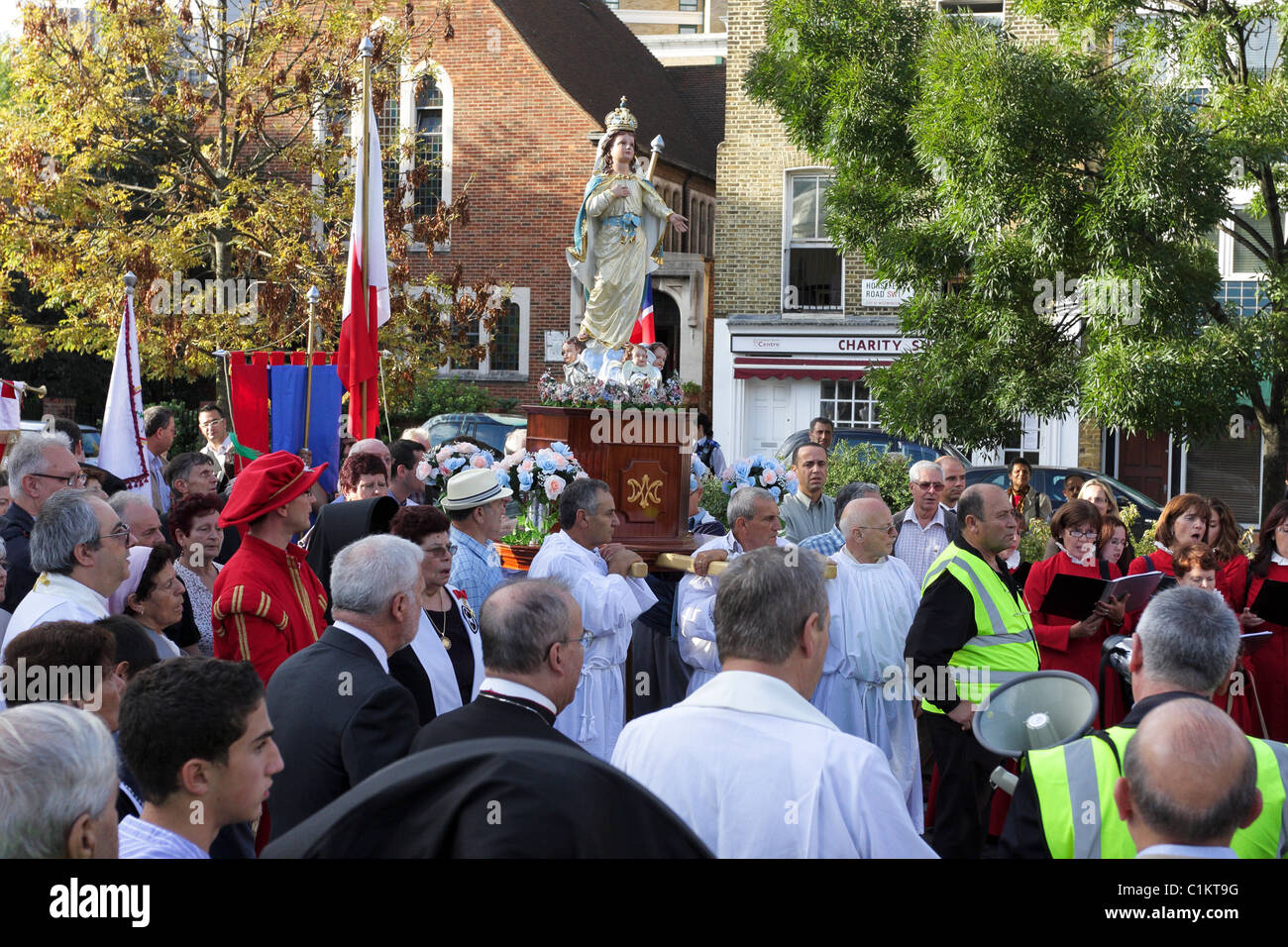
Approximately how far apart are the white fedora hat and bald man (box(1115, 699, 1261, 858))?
440 centimetres

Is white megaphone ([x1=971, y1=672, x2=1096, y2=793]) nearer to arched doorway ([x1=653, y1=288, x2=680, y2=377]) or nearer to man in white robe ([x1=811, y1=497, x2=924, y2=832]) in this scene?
man in white robe ([x1=811, y1=497, x2=924, y2=832])

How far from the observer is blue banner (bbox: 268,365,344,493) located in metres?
11.2

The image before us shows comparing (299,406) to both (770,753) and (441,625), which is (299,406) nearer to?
(441,625)

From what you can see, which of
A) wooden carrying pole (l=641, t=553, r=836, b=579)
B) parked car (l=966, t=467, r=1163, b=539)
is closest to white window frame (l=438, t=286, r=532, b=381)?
parked car (l=966, t=467, r=1163, b=539)

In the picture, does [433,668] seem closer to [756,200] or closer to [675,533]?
[675,533]

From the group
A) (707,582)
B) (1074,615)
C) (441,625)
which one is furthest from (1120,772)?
(1074,615)

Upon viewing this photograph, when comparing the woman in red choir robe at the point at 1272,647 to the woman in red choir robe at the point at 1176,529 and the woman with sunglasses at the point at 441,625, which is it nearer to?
the woman in red choir robe at the point at 1176,529

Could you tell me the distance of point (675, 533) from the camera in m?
9.25

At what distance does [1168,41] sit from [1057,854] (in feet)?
37.0

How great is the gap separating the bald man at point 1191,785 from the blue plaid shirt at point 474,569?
4143mm

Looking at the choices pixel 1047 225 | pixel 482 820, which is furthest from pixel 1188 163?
pixel 482 820

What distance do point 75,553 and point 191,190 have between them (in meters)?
19.6

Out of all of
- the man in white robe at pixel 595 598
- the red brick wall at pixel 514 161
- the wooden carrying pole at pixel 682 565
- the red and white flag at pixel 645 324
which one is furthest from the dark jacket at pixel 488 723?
the red brick wall at pixel 514 161
